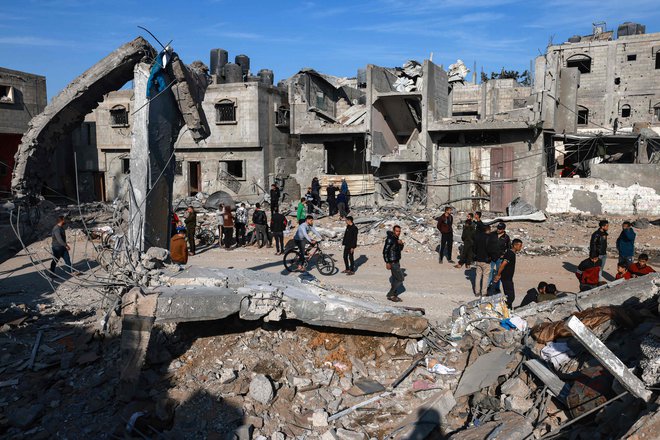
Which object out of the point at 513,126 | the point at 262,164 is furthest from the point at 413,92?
the point at 262,164

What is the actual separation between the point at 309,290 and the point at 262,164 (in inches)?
781

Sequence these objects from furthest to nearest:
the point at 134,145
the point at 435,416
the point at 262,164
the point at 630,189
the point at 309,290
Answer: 1. the point at 262,164
2. the point at 630,189
3. the point at 134,145
4. the point at 309,290
5. the point at 435,416

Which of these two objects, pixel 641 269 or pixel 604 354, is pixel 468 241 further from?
pixel 604 354

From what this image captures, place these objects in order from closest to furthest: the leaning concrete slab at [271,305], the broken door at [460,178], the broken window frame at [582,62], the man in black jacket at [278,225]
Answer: the leaning concrete slab at [271,305]
the man in black jacket at [278,225]
the broken door at [460,178]
the broken window frame at [582,62]

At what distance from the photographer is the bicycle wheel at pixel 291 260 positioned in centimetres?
1294

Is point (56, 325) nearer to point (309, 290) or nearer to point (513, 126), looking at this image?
point (309, 290)

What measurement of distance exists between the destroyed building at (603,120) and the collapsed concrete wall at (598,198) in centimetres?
3

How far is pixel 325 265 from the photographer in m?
12.9

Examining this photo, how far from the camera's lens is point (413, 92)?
23016 mm

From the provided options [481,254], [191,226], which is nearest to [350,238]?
[481,254]

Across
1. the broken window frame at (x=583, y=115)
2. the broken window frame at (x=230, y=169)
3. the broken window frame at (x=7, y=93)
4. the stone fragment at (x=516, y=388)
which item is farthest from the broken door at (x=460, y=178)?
the broken window frame at (x=7, y=93)

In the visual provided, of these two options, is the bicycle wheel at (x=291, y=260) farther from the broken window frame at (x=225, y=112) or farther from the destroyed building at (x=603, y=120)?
the broken window frame at (x=225, y=112)

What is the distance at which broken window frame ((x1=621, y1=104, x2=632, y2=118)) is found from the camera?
3122cm

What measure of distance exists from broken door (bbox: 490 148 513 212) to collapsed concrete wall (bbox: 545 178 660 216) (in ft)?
5.10
